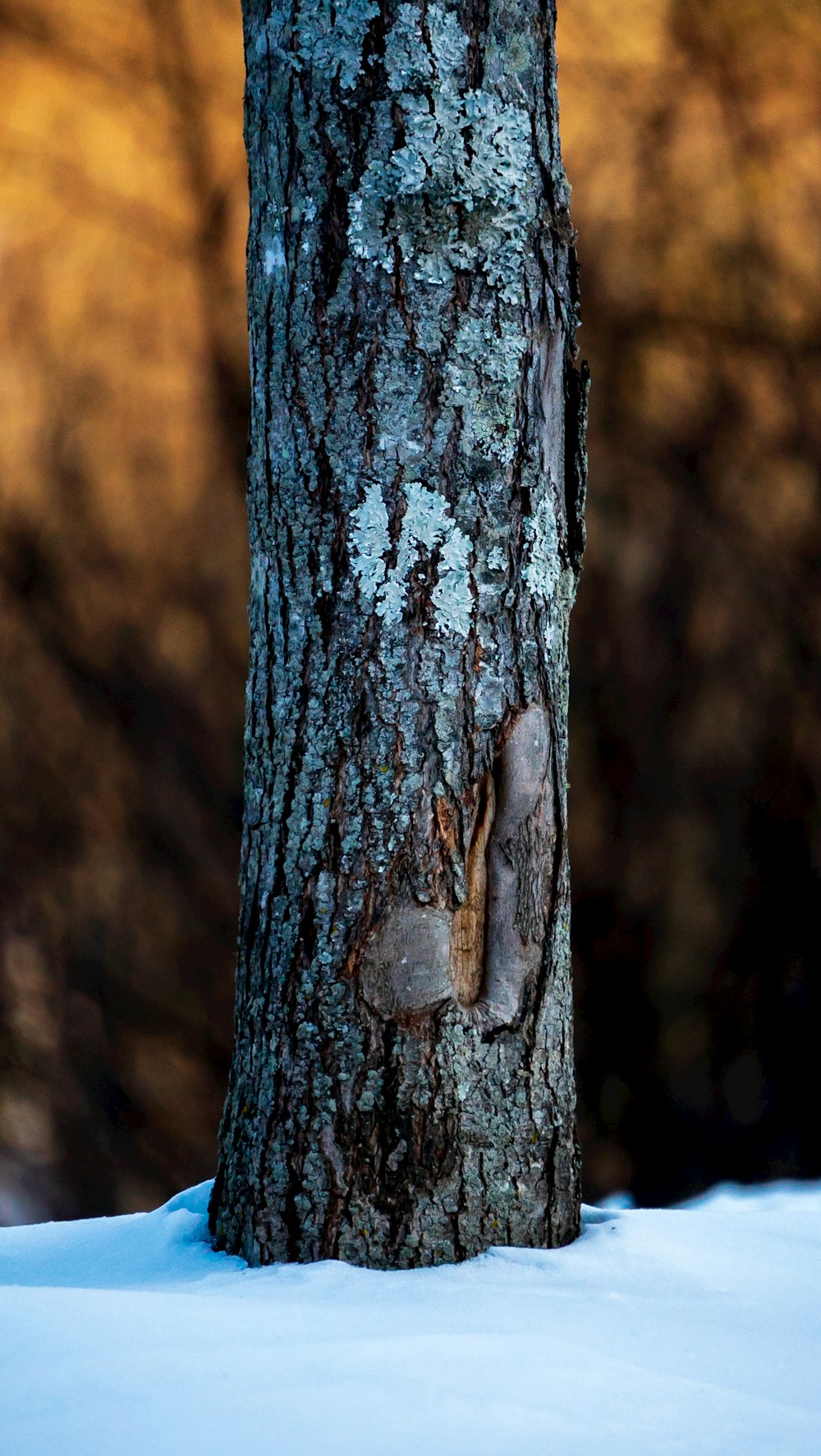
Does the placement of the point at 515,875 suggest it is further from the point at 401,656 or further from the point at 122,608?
the point at 122,608

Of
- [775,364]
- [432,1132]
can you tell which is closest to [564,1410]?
[432,1132]

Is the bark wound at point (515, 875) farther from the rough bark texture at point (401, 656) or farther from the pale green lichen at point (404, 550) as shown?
the pale green lichen at point (404, 550)

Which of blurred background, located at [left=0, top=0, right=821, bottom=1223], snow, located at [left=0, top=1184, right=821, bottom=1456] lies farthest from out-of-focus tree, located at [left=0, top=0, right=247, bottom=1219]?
snow, located at [left=0, top=1184, right=821, bottom=1456]

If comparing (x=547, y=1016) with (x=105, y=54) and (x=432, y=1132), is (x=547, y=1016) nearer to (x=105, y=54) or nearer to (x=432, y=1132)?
(x=432, y=1132)

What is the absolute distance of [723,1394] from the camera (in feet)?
3.13

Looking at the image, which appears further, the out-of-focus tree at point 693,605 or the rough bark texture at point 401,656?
the out-of-focus tree at point 693,605

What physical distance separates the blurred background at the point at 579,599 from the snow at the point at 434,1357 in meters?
1.27

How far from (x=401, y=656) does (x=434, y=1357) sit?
685 mm

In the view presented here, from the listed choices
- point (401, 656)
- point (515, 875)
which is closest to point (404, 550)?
point (401, 656)

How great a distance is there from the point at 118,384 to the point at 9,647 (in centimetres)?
63

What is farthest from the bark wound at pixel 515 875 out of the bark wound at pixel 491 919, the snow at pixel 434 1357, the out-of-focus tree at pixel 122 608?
the out-of-focus tree at pixel 122 608

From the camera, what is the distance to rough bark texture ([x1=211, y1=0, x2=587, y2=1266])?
1.30 meters

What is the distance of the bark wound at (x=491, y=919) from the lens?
4.24 feet

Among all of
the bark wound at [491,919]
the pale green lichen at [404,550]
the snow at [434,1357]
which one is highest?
the pale green lichen at [404,550]
